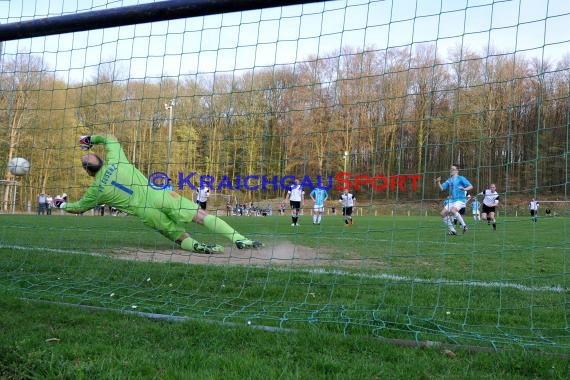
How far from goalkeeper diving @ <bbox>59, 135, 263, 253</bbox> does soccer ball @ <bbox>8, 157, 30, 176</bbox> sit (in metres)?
0.96

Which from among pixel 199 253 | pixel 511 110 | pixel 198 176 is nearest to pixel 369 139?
pixel 511 110

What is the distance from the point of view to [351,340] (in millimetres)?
2826

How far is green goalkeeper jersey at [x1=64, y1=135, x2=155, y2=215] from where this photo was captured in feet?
20.6

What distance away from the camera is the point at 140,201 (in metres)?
6.95

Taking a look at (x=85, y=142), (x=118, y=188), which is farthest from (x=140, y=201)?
(x=85, y=142)

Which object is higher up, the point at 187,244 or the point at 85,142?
the point at 85,142

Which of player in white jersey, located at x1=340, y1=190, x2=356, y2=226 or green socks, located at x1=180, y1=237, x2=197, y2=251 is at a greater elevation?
player in white jersey, located at x1=340, y1=190, x2=356, y2=226

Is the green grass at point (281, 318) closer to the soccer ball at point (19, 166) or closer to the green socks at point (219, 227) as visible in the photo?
the green socks at point (219, 227)

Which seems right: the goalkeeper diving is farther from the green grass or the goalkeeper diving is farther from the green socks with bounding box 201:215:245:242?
the green grass

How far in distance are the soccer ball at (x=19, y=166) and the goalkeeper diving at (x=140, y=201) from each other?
96 centimetres

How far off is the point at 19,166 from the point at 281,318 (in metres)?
5.20

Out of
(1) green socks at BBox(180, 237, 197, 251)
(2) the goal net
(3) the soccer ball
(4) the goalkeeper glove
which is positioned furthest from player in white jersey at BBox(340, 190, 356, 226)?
(3) the soccer ball

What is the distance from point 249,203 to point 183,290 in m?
4.05

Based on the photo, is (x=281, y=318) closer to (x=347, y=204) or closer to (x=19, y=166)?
(x=347, y=204)
